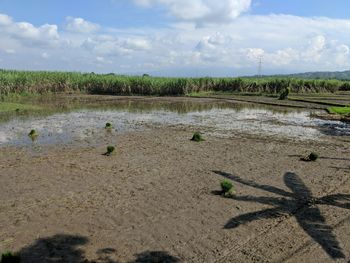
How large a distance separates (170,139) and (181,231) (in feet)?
35.2

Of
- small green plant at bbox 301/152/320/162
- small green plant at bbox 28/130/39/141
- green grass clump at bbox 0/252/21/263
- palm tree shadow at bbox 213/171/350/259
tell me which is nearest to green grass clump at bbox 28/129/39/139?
small green plant at bbox 28/130/39/141

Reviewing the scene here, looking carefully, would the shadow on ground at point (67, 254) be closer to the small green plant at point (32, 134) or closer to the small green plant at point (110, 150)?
the small green plant at point (110, 150)

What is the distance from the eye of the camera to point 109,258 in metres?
7.00

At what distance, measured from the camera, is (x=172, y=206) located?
9648 mm

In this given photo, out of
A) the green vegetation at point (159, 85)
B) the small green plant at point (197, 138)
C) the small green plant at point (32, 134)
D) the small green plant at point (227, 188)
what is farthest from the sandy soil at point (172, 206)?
the green vegetation at point (159, 85)

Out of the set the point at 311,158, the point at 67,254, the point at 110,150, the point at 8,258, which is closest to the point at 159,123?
the point at 110,150

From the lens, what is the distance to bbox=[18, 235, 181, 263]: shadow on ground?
6910 millimetres

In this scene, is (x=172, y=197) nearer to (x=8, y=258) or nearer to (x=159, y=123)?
(x=8, y=258)

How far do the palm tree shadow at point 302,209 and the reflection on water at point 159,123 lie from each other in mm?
9050

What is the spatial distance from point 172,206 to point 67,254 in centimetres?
315

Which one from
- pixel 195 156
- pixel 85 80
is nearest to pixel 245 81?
pixel 85 80

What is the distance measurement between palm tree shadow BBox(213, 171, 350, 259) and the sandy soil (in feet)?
0.08

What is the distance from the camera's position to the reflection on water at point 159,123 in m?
19.7

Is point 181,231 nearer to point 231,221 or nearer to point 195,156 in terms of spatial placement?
point 231,221
